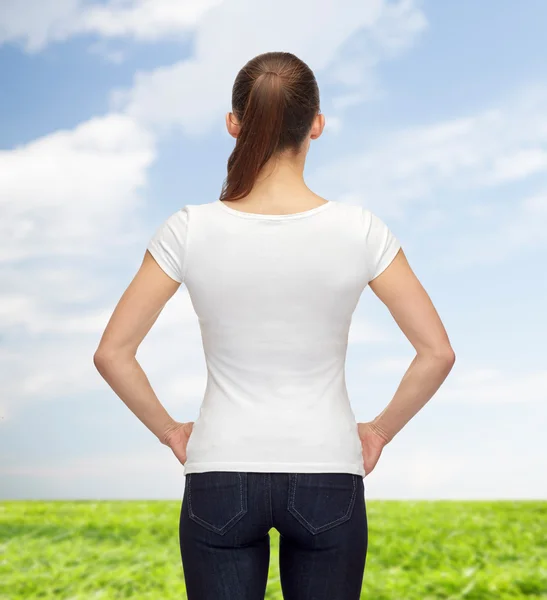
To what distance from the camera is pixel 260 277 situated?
73.2 inches

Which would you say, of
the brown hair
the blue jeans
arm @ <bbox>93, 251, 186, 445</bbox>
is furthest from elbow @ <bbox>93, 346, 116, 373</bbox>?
the brown hair

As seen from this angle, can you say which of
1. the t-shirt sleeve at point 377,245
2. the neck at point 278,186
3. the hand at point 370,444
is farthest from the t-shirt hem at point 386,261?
the hand at point 370,444

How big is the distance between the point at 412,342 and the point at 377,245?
31 cm

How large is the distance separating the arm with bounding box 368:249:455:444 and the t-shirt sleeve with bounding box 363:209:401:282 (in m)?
0.02

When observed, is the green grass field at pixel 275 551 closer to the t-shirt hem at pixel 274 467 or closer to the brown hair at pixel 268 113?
the t-shirt hem at pixel 274 467

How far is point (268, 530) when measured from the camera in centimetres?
A: 186

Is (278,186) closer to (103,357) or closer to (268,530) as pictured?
(103,357)

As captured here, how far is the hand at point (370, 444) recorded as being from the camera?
2.10m

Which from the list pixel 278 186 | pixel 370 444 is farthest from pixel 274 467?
pixel 278 186

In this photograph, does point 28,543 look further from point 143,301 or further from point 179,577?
point 143,301

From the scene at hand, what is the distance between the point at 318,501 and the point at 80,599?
4145mm

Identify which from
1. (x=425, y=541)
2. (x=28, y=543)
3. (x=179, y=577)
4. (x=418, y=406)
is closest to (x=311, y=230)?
(x=418, y=406)

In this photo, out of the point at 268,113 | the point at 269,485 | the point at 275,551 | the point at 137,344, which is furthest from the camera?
the point at 275,551

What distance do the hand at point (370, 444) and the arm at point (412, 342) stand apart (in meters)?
0.02
